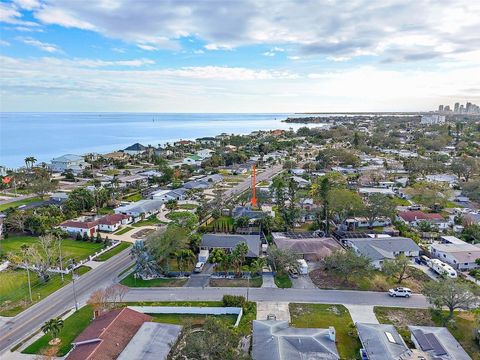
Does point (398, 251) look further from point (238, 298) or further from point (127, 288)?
point (127, 288)

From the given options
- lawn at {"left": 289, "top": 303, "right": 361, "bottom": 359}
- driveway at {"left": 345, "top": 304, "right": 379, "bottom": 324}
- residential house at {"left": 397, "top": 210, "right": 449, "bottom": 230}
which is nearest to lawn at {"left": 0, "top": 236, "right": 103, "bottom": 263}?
lawn at {"left": 289, "top": 303, "right": 361, "bottom": 359}

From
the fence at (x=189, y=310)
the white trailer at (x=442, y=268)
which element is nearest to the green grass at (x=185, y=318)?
the fence at (x=189, y=310)

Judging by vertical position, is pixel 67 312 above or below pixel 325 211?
below

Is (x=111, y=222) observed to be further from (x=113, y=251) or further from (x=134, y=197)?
(x=134, y=197)

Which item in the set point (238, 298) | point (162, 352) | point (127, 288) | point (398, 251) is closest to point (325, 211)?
point (398, 251)

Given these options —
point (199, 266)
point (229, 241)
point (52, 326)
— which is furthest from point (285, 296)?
point (52, 326)

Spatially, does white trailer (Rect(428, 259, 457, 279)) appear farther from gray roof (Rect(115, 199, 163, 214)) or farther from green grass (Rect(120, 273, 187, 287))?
gray roof (Rect(115, 199, 163, 214))

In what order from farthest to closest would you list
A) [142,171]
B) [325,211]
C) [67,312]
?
[142,171] → [325,211] → [67,312]
